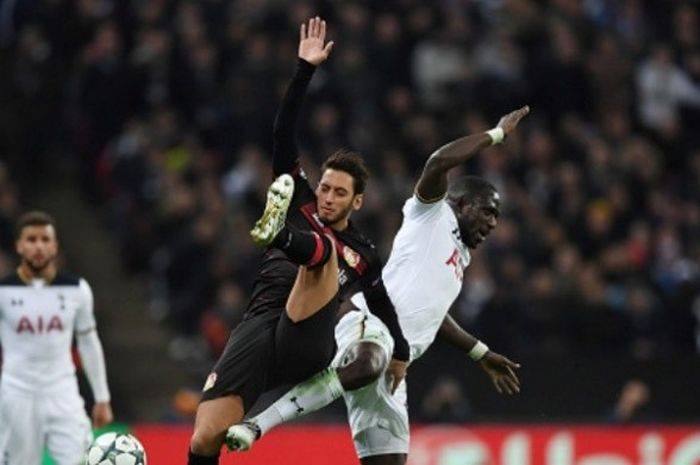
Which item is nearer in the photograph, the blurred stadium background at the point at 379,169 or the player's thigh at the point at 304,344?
the player's thigh at the point at 304,344

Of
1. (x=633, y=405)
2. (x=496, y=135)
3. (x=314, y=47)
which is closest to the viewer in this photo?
(x=314, y=47)

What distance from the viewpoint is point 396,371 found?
33.9 ft

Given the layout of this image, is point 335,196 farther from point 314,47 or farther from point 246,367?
point 246,367

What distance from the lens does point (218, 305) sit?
16.8m

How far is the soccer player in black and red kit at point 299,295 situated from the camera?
9734mm

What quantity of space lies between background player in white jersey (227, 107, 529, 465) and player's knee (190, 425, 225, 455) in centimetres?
41

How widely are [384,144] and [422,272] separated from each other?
25.2 feet

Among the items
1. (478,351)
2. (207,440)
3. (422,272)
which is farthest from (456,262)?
(207,440)

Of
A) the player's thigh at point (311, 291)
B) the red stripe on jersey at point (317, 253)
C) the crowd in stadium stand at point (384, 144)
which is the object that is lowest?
the player's thigh at point (311, 291)

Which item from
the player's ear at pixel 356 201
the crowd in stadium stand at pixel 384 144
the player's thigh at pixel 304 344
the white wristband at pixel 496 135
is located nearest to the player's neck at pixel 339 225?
the player's ear at pixel 356 201

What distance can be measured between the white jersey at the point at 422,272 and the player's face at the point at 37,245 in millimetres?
2547

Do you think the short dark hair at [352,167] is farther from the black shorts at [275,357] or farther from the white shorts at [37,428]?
the white shorts at [37,428]

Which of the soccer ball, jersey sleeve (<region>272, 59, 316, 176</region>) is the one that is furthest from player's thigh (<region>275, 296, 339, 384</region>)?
the soccer ball

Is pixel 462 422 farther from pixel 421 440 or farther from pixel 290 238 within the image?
pixel 290 238
